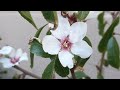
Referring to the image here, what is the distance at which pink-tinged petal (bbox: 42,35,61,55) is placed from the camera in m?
0.55

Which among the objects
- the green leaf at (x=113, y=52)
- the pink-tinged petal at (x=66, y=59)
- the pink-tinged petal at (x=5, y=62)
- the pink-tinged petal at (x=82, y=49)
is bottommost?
the green leaf at (x=113, y=52)

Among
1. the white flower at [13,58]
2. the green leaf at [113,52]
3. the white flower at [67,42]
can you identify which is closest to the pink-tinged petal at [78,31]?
the white flower at [67,42]

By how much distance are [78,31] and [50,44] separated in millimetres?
53

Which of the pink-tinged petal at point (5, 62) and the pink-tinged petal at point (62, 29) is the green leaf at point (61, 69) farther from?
the pink-tinged petal at point (5, 62)

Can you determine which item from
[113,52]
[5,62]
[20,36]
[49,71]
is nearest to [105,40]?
[113,52]

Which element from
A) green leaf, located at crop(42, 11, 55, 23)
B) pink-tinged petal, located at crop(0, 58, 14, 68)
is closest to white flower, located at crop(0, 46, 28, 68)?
pink-tinged petal, located at crop(0, 58, 14, 68)

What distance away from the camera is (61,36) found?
0.56 m

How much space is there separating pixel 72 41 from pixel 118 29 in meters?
0.83

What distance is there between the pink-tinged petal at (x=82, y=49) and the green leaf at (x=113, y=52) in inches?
21.2

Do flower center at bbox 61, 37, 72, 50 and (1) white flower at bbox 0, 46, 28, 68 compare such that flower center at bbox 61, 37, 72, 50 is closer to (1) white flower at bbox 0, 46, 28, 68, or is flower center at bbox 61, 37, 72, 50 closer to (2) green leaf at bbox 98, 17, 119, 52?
(1) white flower at bbox 0, 46, 28, 68

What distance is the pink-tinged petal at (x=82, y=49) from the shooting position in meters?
0.55

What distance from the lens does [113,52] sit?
43.9 inches
